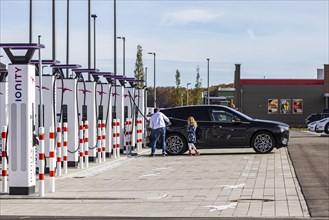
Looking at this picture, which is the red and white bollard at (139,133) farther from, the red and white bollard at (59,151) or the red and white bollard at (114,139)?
the red and white bollard at (59,151)

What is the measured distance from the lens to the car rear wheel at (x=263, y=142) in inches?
1075

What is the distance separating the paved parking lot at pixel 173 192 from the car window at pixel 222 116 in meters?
3.87

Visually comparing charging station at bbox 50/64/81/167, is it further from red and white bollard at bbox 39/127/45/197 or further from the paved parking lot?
red and white bollard at bbox 39/127/45/197

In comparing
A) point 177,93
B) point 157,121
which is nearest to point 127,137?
point 157,121

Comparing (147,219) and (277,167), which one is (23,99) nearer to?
(147,219)

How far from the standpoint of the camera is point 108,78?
2669 centimetres

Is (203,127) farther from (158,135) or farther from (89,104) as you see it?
(89,104)

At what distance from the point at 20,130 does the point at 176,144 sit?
518 inches

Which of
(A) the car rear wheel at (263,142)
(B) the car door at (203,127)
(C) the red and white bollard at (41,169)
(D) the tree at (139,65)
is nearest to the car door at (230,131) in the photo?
(B) the car door at (203,127)

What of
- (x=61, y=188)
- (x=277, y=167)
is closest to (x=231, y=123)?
(x=277, y=167)

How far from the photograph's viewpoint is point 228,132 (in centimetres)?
2733

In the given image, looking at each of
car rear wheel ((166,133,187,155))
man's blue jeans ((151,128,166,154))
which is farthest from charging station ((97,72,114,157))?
car rear wheel ((166,133,187,155))

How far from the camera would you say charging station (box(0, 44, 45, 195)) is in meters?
15.0

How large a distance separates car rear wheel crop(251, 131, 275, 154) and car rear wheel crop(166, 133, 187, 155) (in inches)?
96.1
